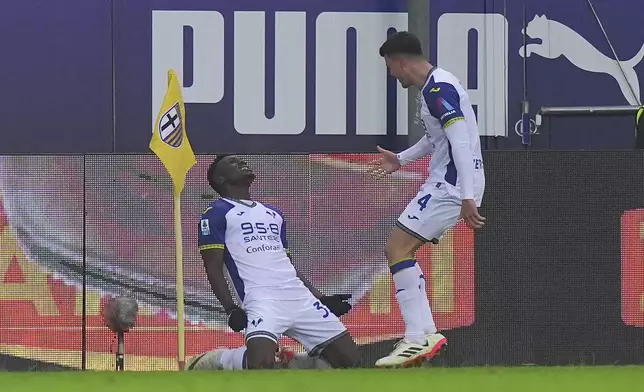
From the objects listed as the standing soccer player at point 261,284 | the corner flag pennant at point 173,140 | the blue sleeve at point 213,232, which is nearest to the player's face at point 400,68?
the standing soccer player at point 261,284

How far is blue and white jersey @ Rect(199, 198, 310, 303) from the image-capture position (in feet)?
22.6

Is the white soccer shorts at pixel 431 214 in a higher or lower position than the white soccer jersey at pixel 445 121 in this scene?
lower

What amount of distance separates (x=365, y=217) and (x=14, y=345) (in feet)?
9.67

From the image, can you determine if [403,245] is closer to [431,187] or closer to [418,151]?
[431,187]

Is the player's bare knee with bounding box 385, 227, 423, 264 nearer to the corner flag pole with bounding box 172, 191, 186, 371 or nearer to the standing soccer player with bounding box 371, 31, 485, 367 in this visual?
the standing soccer player with bounding box 371, 31, 485, 367

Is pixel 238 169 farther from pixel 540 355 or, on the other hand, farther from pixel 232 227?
pixel 540 355

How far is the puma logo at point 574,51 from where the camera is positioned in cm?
1138

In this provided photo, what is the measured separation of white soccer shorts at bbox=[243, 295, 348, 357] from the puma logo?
5.12m

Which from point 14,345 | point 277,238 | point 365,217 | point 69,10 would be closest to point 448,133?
point 277,238

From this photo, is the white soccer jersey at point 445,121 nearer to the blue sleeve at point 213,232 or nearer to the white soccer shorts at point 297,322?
the white soccer shorts at point 297,322

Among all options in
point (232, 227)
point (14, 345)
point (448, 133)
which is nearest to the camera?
point (448, 133)

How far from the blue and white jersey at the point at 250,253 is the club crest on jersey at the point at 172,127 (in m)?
1.90

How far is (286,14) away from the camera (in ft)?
37.3

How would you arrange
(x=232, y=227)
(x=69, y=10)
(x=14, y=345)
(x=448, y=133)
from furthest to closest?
(x=69, y=10)
(x=14, y=345)
(x=232, y=227)
(x=448, y=133)
